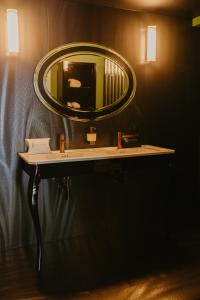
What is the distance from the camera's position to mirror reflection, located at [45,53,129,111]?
2867 millimetres

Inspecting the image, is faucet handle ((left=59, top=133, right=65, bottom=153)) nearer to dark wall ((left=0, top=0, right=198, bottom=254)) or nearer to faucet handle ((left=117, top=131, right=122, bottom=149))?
dark wall ((left=0, top=0, right=198, bottom=254))

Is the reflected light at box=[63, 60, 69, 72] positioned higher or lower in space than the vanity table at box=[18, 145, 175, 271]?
higher

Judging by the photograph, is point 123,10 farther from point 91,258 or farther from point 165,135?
point 91,258

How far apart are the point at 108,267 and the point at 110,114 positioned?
4.77ft

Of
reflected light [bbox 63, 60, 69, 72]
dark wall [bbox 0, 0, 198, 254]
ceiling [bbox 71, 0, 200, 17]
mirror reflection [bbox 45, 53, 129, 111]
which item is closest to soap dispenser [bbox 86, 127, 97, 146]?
dark wall [bbox 0, 0, 198, 254]

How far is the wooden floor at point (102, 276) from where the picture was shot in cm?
214

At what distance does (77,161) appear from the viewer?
2525mm

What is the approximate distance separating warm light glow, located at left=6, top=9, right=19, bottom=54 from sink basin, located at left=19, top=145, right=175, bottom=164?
901 millimetres

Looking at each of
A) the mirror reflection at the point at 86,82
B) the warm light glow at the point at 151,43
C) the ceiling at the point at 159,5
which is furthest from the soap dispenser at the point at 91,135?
the ceiling at the point at 159,5

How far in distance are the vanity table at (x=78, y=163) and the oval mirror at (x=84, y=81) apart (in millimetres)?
415

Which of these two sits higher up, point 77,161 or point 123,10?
point 123,10

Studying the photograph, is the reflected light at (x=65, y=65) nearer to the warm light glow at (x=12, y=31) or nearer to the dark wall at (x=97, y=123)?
the dark wall at (x=97, y=123)

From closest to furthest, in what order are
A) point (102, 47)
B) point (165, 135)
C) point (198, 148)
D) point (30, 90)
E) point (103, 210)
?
point (30, 90) → point (102, 47) → point (103, 210) → point (165, 135) → point (198, 148)

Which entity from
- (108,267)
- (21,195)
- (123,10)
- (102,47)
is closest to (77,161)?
(21,195)
